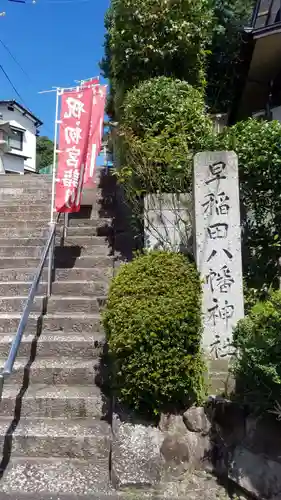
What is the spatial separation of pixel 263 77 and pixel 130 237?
6238 mm

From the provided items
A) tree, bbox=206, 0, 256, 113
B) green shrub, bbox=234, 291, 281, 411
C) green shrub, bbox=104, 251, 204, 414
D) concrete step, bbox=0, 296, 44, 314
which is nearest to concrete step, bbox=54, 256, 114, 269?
concrete step, bbox=0, 296, 44, 314

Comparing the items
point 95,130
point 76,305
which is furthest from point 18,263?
point 95,130

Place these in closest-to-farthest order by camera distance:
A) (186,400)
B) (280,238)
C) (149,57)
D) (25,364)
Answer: (186,400), (25,364), (280,238), (149,57)

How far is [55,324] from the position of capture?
496cm

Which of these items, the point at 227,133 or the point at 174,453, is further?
the point at 227,133

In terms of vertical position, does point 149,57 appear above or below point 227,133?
above

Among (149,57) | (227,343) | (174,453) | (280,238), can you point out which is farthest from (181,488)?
(149,57)

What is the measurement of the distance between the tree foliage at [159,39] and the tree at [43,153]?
105 feet

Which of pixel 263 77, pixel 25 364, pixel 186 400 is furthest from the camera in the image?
pixel 263 77

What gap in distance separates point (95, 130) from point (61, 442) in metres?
5.29

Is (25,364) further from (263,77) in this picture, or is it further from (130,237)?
(263,77)

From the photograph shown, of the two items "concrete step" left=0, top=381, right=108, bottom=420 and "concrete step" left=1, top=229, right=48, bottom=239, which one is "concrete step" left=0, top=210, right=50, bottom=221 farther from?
"concrete step" left=0, top=381, right=108, bottom=420

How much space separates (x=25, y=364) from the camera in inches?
177

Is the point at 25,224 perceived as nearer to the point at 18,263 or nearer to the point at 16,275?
the point at 18,263
